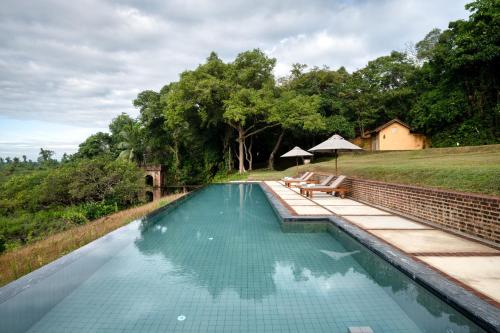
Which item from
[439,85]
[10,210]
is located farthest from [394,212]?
[439,85]

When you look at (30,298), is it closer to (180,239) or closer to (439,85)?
(180,239)

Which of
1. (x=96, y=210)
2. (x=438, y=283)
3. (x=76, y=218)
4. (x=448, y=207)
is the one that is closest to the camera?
(x=438, y=283)

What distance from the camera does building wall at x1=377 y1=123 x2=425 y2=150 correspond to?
2691 centimetres

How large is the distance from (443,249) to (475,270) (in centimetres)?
82

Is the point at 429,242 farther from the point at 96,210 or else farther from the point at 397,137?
Result: the point at 397,137

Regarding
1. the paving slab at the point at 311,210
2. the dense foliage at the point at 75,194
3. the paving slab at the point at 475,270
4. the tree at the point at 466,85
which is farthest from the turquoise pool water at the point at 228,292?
the tree at the point at 466,85

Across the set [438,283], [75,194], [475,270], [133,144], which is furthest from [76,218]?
[133,144]

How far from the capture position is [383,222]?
598cm

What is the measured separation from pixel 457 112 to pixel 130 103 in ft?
108

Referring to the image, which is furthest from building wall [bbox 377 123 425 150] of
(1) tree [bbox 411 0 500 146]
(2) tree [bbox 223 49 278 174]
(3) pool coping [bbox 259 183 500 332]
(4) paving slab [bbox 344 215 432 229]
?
(3) pool coping [bbox 259 183 500 332]

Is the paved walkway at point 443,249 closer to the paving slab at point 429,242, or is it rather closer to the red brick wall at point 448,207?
the paving slab at point 429,242

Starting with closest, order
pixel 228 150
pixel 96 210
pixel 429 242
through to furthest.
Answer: pixel 429 242 < pixel 96 210 < pixel 228 150

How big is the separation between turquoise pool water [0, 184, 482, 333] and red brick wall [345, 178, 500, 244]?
200cm

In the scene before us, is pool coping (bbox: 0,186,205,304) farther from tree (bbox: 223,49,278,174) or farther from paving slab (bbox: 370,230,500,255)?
tree (bbox: 223,49,278,174)
